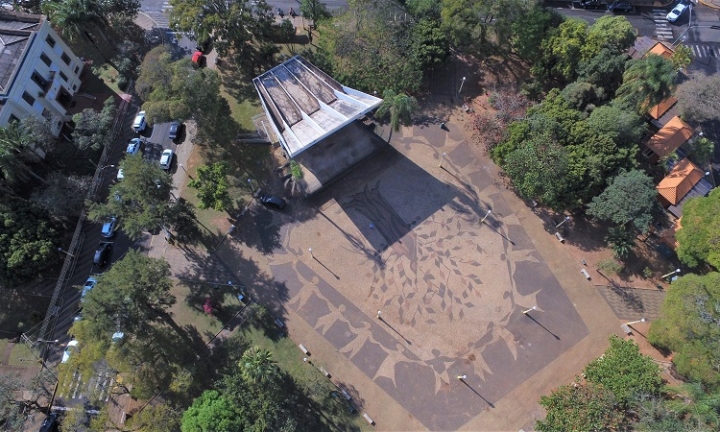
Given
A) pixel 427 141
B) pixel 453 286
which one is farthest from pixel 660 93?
pixel 453 286

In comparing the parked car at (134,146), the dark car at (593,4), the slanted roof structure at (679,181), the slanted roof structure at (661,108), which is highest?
the dark car at (593,4)

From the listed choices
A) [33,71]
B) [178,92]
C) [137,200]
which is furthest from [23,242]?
[178,92]

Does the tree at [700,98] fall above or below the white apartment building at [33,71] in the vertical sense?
above

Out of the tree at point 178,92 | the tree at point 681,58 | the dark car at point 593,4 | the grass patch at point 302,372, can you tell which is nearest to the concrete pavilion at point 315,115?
the tree at point 178,92

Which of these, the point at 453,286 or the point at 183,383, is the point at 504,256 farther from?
the point at 183,383

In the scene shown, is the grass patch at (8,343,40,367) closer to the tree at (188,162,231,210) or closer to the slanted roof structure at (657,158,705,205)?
the tree at (188,162,231,210)

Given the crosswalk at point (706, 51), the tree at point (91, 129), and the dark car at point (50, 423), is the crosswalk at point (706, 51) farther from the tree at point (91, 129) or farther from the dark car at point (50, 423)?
the dark car at point (50, 423)

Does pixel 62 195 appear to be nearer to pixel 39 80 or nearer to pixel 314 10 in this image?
pixel 39 80
